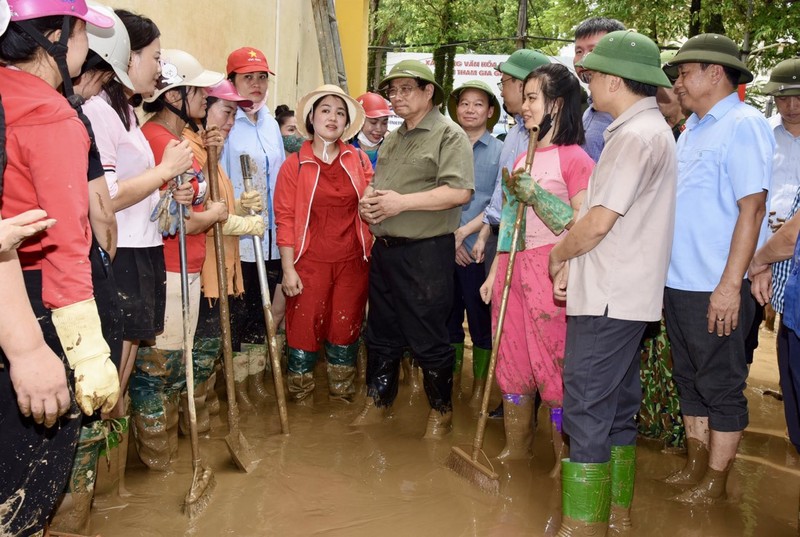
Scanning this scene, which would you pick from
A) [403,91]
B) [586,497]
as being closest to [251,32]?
[403,91]

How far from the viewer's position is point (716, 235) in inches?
150

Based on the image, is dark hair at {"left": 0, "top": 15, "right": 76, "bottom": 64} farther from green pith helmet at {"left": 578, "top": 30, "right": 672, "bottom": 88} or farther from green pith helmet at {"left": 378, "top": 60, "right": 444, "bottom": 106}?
green pith helmet at {"left": 378, "top": 60, "right": 444, "bottom": 106}

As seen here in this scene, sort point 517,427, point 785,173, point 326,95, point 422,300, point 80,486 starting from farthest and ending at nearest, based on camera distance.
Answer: point 785,173 < point 326,95 < point 422,300 < point 517,427 < point 80,486

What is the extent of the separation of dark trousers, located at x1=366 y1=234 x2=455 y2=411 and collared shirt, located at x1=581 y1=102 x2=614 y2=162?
3.41ft

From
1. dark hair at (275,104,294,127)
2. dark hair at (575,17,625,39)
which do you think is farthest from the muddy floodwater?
dark hair at (275,104,294,127)

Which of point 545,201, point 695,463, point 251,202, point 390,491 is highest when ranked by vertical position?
point 545,201

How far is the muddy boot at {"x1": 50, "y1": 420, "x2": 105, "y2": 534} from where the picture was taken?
3152 mm

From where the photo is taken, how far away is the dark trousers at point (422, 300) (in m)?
4.82

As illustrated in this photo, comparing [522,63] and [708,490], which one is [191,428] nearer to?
[708,490]

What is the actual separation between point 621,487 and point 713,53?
7.39 ft

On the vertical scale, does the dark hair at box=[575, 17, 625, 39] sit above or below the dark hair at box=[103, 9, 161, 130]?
above

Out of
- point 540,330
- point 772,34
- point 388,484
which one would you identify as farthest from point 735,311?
point 772,34

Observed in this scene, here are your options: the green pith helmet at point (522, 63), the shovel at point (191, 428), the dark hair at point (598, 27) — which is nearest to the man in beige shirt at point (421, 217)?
the green pith helmet at point (522, 63)

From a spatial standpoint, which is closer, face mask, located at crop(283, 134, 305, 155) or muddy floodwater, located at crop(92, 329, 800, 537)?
muddy floodwater, located at crop(92, 329, 800, 537)
